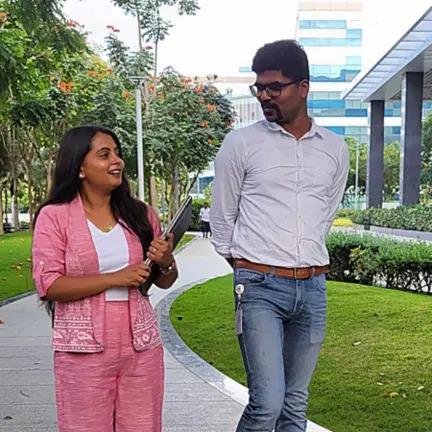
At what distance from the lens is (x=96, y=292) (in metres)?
2.38

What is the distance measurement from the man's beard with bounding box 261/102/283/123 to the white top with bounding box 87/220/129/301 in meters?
0.78

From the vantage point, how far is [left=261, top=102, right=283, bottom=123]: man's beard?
2701 millimetres

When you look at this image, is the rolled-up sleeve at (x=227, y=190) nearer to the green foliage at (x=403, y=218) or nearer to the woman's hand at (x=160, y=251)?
the woman's hand at (x=160, y=251)

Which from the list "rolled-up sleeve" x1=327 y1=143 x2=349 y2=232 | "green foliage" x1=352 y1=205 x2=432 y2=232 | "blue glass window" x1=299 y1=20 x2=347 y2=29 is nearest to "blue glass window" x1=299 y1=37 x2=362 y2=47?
"blue glass window" x1=299 y1=20 x2=347 y2=29

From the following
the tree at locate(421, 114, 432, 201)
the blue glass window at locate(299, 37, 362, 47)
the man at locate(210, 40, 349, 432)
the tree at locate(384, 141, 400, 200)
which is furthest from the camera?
the blue glass window at locate(299, 37, 362, 47)

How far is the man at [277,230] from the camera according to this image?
8.64ft

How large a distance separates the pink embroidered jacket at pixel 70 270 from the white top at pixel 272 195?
0.54 m

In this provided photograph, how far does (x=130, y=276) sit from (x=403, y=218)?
75.8ft

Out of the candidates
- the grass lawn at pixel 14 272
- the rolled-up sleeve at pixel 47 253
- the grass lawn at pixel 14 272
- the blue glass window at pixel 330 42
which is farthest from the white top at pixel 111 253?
the blue glass window at pixel 330 42

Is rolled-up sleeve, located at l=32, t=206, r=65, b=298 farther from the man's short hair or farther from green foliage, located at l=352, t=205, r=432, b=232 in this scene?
green foliage, located at l=352, t=205, r=432, b=232

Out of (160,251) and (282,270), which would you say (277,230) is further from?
(160,251)

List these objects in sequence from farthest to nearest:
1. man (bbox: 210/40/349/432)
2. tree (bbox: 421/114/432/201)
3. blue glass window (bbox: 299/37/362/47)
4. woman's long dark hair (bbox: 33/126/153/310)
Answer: blue glass window (bbox: 299/37/362/47) → tree (bbox: 421/114/432/201) → man (bbox: 210/40/349/432) → woman's long dark hair (bbox: 33/126/153/310)

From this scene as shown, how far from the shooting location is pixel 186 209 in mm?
2652

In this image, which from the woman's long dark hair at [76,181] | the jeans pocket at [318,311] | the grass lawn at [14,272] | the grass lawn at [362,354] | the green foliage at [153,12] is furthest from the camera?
the green foliage at [153,12]
